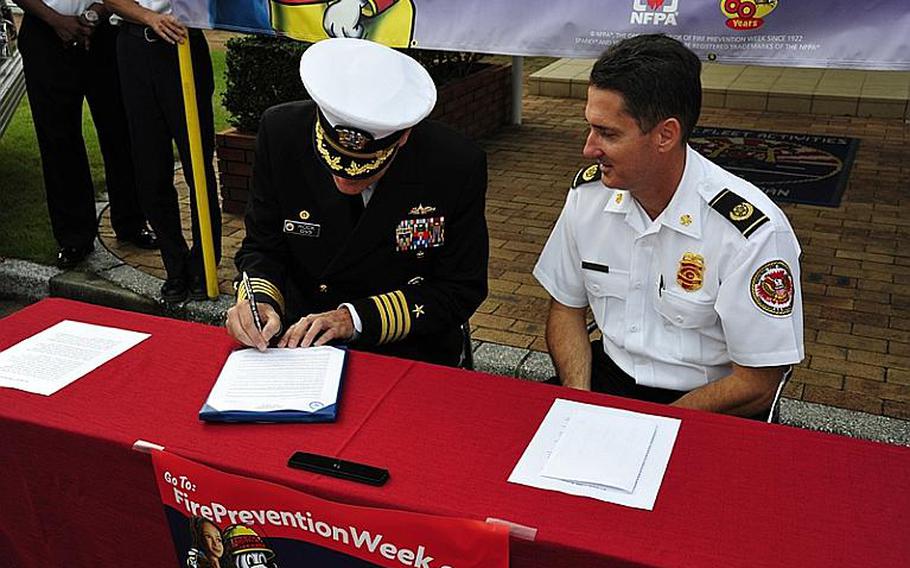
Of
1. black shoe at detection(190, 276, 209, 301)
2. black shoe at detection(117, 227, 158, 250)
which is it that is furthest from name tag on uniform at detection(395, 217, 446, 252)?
black shoe at detection(117, 227, 158, 250)

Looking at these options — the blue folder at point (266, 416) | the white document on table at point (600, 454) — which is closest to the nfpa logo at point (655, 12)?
the white document on table at point (600, 454)

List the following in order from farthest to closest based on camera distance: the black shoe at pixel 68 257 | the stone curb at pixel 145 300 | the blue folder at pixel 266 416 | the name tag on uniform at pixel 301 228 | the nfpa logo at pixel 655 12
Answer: the black shoe at pixel 68 257
the stone curb at pixel 145 300
the nfpa logo at pixel 655 12
the name tag on uniform at pixel 301 228
the blue folder at pixel 266 416

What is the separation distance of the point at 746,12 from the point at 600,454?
1657 millimetres

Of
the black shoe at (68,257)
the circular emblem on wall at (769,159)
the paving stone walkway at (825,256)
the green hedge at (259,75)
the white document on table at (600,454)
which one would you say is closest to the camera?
the white document on table at (600,454)

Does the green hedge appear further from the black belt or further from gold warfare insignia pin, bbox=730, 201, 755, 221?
gold warfare insignia pin, bbox=730, 201, 755, 221

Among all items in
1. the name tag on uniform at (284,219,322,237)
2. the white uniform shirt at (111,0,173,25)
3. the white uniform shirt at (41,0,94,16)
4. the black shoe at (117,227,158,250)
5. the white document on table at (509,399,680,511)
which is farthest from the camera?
the black shoe at (117,227,158,250)

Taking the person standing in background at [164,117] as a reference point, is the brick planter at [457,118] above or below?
below

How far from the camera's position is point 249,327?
2.04 m

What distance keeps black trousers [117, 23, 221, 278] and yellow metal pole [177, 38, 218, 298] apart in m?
0.05

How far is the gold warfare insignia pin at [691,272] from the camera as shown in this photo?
209 centimetres

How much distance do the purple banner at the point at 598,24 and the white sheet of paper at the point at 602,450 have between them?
1.45 m

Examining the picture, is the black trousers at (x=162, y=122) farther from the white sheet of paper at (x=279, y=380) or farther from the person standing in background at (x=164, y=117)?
the white sheet of paper at (x=279, y=380)

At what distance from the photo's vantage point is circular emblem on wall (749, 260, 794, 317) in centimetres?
200

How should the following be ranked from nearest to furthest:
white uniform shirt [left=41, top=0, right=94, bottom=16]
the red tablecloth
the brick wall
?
the red tablecloth, white uniform shirt [left=41, top=0, right=94, bottom=16], the brick wall
